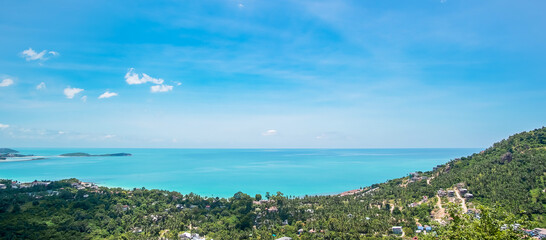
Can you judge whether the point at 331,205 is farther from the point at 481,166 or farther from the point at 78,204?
the point at 78,204

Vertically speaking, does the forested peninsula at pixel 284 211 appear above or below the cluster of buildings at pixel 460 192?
below

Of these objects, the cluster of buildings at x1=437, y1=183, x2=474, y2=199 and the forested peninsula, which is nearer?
the forested peninsula

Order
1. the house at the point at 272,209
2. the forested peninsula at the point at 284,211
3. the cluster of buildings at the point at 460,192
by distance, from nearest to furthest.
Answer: the forested peninsula at the point at 284,211 → the cluster of buildings at the point at 460,192 → the house at the point at 272,209

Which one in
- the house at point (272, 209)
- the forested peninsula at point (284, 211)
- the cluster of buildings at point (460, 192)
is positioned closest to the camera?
the forested peninsula at point (284, 211)

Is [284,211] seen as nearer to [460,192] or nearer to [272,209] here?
[272,209]

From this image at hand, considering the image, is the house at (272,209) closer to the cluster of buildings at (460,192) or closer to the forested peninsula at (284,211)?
the forested peninsula at (284,211)

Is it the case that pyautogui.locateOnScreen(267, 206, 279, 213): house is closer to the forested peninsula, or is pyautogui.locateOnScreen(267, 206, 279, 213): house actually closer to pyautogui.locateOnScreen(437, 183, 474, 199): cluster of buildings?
the forested peninsula

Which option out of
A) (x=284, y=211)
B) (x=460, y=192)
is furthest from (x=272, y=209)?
(x=460, y=192)

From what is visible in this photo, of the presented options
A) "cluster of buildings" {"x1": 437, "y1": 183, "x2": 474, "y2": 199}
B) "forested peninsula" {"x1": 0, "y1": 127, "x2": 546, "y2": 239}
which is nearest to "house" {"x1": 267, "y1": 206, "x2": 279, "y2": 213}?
"forested peninsula" {"x1": 0, "y1": 127, "x2": 546, "y2": 239}

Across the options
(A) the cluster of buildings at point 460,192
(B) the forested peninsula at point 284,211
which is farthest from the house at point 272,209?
(A) the cluster of buildings at point 460,192
